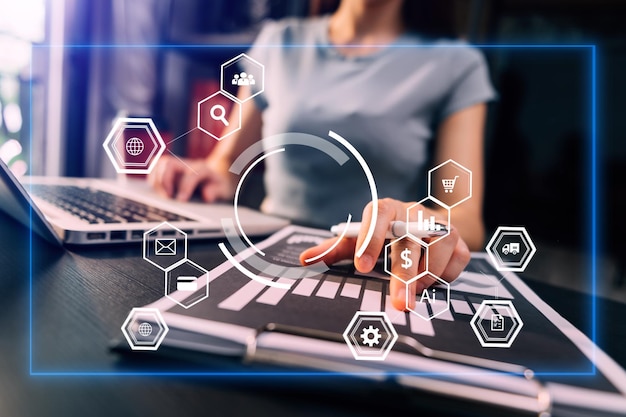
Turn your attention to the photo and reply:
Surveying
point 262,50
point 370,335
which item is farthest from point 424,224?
point 262,50

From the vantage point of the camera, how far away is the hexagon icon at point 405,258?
1.18 ft

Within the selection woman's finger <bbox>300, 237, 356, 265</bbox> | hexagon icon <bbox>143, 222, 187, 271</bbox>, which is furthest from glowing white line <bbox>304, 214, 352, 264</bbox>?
hexagon icon <bbox>143, 222, 187, 271</bbox>

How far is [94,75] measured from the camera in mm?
398

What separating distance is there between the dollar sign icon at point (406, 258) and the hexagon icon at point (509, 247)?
0.07m

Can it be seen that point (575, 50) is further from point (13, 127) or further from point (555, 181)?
point (13, 127)

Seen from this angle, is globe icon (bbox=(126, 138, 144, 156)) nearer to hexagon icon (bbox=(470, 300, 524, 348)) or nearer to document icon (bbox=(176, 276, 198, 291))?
document icon (bbox=(176, 276, 198, 291))

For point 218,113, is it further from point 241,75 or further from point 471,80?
point 471,80

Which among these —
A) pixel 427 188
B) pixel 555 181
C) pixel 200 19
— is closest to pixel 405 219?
pixel 427 188

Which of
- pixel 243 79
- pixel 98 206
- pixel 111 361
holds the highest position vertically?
pixel 243 79

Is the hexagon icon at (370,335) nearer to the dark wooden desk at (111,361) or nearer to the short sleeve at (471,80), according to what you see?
the dark wooden desk at (111,361)

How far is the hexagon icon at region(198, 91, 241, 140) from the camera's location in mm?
373

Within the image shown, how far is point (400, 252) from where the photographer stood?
1.20 feet

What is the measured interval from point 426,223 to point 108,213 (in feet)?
0.96

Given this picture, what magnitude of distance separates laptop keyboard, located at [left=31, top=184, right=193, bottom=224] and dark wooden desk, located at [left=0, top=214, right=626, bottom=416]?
0.03 m
